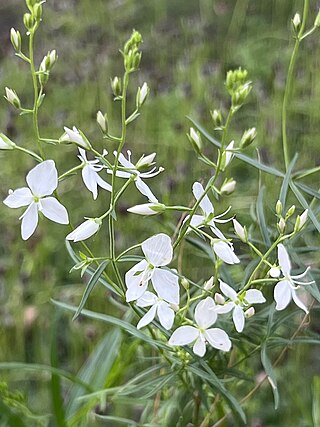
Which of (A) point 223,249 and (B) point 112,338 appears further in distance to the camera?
(B) point 112,338

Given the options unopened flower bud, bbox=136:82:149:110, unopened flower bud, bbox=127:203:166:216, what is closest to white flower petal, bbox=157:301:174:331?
unopened flower bud, bbox=127:203:166:216

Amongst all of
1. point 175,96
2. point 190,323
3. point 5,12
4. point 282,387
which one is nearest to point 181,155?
point 175,96

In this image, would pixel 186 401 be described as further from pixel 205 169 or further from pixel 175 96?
pixel 175 96

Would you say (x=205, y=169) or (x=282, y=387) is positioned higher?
(x=205, y=169)

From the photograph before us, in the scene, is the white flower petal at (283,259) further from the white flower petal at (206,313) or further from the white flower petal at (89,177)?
the white flower petal at (89,177)

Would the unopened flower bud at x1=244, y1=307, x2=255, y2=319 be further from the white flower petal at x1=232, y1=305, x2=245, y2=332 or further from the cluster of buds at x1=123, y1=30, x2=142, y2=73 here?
the cluster of buds at x1=123, y1=30, x2=142, y2=73

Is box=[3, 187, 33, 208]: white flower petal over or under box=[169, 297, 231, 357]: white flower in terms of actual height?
over

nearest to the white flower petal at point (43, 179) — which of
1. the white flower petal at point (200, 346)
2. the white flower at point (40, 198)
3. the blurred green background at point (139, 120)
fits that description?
the white flower at point (40, 198)

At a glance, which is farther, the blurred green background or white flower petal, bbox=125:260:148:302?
the blurred green background
